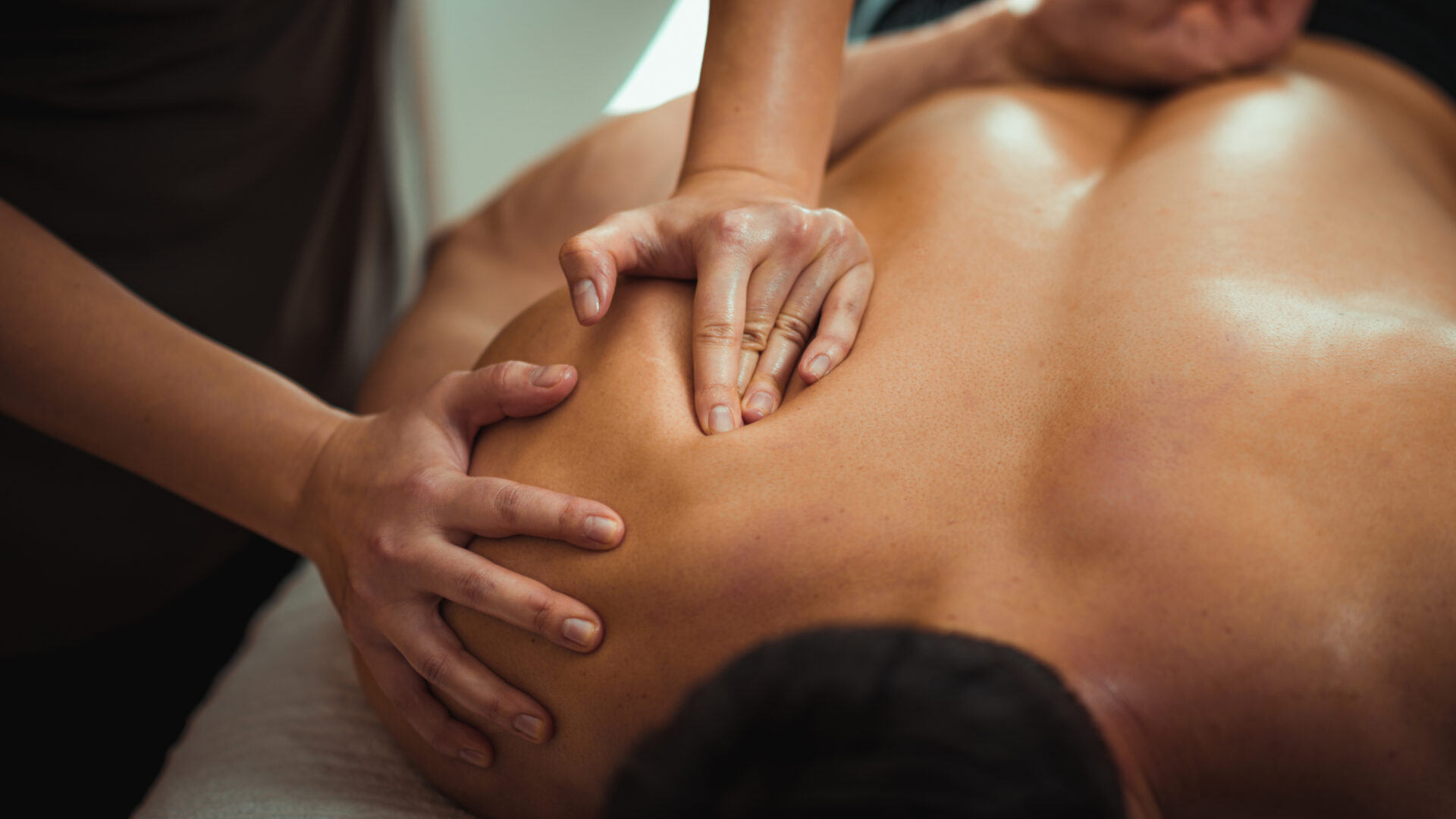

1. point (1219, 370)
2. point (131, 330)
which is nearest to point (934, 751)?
point (1219, 370)

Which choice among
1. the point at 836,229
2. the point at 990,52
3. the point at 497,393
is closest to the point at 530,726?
the point at 497,393

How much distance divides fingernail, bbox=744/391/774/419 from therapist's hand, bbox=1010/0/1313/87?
0.82 m

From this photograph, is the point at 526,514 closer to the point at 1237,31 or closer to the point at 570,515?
the point at 570,515

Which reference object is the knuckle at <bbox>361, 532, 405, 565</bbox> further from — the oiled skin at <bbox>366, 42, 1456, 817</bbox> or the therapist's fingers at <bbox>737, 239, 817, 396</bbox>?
the therapist's fingers at <bbox>737, 239, 817, 396</bbox>

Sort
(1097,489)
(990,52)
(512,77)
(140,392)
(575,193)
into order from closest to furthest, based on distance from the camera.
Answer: (1097,489)
(140,392)
(575,193)
(990,52)
(512,77)

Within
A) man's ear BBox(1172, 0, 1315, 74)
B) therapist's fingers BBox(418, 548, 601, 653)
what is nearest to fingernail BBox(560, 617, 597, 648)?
therapist's fingers BBox(418, 548, 601, 653)

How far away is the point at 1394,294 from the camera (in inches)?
28.1

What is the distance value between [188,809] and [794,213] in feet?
2.30

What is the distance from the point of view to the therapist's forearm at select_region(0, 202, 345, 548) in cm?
79

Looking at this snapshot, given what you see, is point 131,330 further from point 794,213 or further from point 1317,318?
point 1317,318

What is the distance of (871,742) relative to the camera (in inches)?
16.9

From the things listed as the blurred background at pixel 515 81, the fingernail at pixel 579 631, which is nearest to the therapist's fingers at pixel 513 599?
the fingernail at pixel 579 631

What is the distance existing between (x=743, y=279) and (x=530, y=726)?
1.19 feet

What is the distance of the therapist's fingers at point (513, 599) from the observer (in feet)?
2.07
